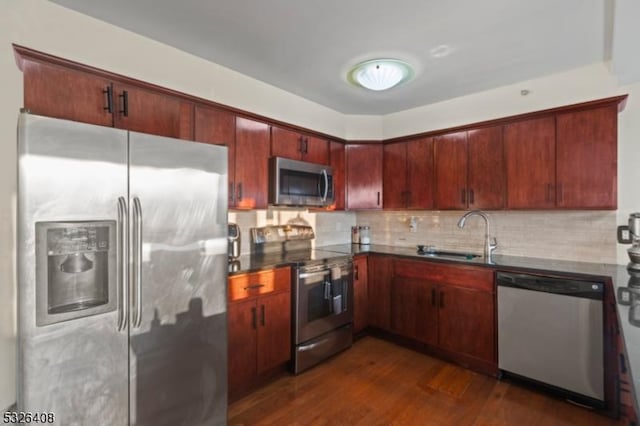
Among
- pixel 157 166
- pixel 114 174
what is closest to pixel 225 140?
Answer: pixel 157 166

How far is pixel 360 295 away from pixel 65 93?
2.93m

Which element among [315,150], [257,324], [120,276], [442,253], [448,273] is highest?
[315,150]

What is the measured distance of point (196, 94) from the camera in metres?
2.50

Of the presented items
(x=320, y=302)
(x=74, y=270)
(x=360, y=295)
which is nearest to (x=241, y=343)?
(x=320, y=302)

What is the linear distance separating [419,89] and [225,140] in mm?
1926

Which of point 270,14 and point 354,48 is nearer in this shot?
point 270,14

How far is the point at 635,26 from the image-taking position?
1844mm

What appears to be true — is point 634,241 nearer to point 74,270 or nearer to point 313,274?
point 313,274

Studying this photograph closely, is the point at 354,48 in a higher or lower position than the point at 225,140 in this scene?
higher

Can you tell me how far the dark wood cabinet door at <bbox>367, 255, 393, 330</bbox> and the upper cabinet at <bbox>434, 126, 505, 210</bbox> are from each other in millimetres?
862

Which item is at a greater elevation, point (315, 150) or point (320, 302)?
point (315, 150)

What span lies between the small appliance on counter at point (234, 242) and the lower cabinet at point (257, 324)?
16.1 inches

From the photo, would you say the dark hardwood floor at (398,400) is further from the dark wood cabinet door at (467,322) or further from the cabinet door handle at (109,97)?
the cabinet door handle at (109,97)

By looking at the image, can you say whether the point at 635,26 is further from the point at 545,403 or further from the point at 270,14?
the point at 545,403
